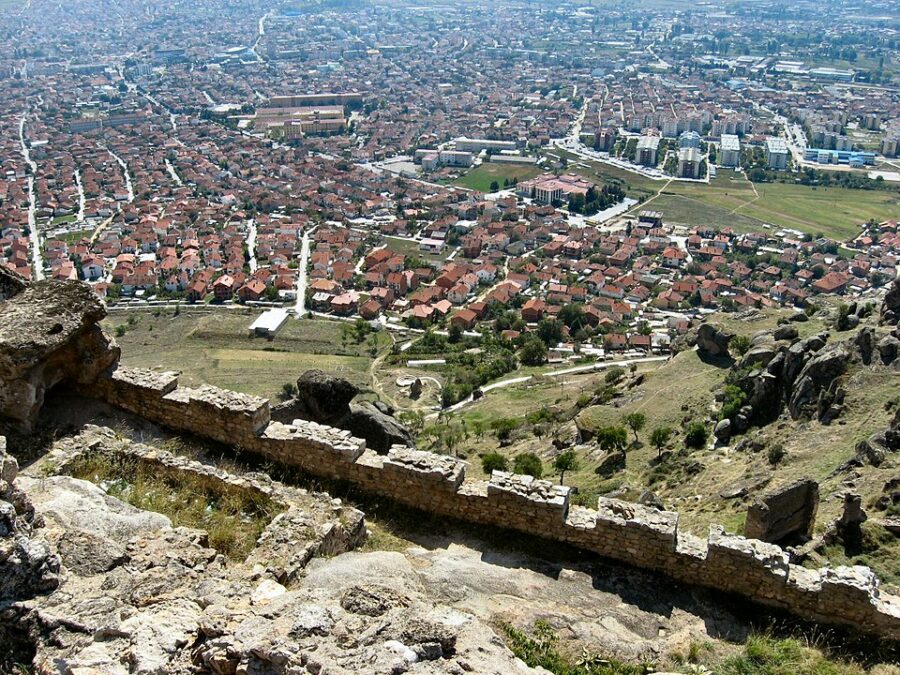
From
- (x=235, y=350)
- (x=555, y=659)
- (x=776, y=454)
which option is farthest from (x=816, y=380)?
(x=235, y=350)

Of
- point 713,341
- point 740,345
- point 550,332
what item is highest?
point 740,345

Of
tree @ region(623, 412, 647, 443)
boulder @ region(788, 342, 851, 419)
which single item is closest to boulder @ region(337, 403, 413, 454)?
tree @ region(623, 412, 647, 443)

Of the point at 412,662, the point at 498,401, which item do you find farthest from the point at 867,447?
the point at 498,401

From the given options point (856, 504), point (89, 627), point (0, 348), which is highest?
point (0, 348)

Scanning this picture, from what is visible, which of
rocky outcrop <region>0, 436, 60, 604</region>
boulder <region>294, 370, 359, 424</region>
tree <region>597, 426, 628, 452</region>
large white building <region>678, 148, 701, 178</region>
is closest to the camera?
rocky outcrop <region>0, 436, 60, 604</region>

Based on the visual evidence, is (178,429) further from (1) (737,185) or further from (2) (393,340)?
(1) (737,185)

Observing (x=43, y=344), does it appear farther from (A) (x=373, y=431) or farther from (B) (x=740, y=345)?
(B) (x=740, y=345)

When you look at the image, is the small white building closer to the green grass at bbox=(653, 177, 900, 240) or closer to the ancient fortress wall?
the ancient fortress wall
